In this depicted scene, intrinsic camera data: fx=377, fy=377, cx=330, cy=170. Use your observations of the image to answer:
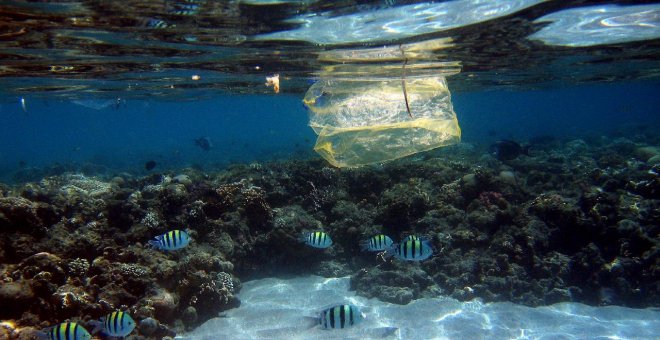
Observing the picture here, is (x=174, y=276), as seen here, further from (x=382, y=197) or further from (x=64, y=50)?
(x=64, y=50)

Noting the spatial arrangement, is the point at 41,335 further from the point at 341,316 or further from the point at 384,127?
the point at 384,127

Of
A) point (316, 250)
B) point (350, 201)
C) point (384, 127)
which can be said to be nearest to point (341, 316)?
point (384, 127)

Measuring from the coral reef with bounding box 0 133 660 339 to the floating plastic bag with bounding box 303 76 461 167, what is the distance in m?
3.98

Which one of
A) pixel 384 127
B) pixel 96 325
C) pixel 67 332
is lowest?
pixel 96 325

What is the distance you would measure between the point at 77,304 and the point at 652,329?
36.4ft

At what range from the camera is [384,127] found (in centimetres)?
675

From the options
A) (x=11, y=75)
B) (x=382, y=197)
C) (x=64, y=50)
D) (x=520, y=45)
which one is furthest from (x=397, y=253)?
(x=11, y=75)

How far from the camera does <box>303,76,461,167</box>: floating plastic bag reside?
684 cm

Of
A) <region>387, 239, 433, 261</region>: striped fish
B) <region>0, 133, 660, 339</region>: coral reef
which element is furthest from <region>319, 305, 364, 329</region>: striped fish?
A: <region>0, 133, 660, 339</region>: coral reef

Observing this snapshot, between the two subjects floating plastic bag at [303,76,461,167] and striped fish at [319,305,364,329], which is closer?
striped fish at [319,305,364,329]

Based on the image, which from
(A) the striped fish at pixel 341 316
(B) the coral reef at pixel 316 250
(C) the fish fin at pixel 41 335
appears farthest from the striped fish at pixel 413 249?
(C) the fish fin at pixel 41 335

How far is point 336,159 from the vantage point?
698 cm

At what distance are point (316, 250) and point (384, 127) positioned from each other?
17.0 ft

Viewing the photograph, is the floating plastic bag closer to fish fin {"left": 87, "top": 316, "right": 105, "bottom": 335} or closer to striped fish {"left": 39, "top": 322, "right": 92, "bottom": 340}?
striped fish {"left": 39, "top": 322, "right": 92, "bottom": 340}
